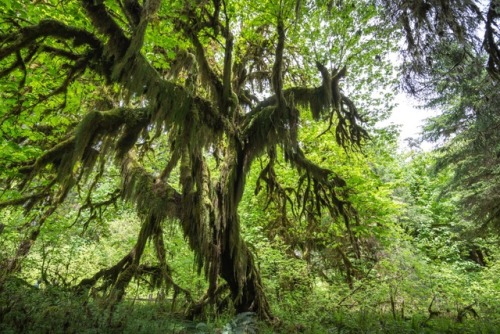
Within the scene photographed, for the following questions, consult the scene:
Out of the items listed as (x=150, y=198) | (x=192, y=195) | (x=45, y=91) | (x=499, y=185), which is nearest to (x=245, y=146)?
(x=192, y=195)

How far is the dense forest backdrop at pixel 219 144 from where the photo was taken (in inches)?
182

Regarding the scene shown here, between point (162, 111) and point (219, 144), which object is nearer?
point (162, 111)

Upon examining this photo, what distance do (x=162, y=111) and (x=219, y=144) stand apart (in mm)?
2196

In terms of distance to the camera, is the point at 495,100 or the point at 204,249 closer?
the point at 204,249

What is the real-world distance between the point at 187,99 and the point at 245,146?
1.70m

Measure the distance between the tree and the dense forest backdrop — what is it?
0.12ft

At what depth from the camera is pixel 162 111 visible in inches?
197

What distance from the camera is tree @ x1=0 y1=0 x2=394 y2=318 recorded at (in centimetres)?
483

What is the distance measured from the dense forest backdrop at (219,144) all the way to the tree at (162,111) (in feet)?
0.12

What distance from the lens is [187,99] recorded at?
205 inches

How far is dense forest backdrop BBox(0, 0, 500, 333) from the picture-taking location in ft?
15.2

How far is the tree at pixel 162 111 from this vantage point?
483cm

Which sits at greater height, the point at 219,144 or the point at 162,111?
the point at 219,144

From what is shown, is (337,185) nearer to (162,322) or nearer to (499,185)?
(162,322)
